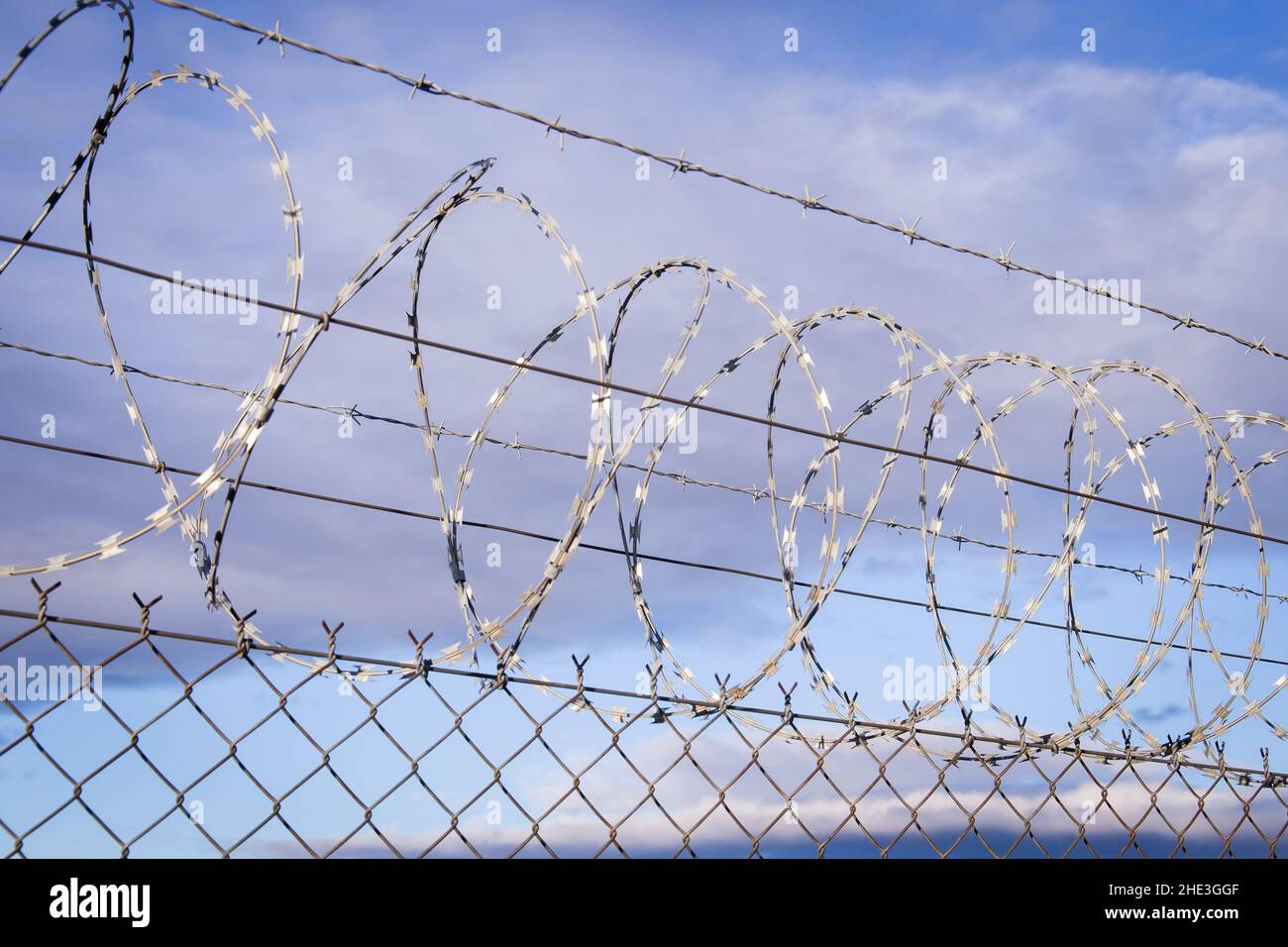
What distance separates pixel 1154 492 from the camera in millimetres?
6711

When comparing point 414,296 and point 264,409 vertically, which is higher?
point 414,296

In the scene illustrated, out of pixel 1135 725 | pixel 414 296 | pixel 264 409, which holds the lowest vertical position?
pixel 1135 725

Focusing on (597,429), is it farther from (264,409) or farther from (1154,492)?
(1154,492)

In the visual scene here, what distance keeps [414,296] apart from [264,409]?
4.35 ft
